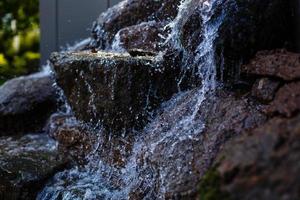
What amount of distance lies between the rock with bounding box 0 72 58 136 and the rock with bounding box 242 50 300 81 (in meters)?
2.96

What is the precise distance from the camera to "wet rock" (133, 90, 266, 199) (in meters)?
2.95

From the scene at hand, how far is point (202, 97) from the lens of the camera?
358cm

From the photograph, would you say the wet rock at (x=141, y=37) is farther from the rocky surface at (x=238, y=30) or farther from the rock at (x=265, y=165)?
the rock at (x=265, y=165)

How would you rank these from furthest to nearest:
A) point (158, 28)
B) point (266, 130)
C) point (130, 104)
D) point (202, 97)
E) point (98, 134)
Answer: point (158, 28)
point (98, 134)
point (130, 104)
point (202, 97)
point (266, 130)

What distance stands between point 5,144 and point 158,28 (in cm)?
185

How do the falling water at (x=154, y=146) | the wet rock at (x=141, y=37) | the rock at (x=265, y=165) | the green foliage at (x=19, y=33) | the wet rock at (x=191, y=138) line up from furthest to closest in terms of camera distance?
the green foliage at (x=19, y=33) → the wet rock at (x=141, y=37) → the falling water at (x=154, y=146) → the wet rock at (x=191, y=138) → the rock at (x=265, y=165)

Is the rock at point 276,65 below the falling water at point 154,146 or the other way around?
the other way around

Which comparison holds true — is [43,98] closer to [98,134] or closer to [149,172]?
[98,134]

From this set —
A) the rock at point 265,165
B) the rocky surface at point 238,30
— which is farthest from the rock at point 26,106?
the rock at point 265,165

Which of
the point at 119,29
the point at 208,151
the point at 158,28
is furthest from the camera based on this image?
the point at 119,29

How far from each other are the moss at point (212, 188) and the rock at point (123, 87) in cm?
187

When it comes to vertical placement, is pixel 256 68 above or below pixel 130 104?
above

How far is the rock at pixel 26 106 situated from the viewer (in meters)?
5.70

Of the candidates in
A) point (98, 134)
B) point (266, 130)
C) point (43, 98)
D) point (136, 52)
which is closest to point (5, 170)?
point (98, 134)
